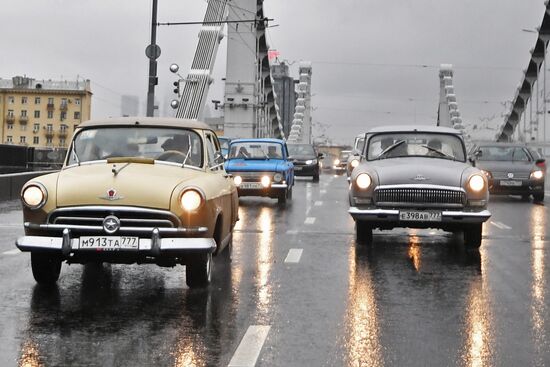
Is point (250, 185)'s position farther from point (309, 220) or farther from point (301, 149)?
point (301, 149)

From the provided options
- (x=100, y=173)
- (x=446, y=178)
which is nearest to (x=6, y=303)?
(x=100, y=173)

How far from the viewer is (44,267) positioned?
6980mm

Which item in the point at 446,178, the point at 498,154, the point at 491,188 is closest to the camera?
the point at 446,178

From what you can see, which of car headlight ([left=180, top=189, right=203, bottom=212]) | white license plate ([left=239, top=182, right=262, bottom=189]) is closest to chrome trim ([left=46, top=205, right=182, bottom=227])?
car headlight ([left=180, top=189, right=203, bottom=212])

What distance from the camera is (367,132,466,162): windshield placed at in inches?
440

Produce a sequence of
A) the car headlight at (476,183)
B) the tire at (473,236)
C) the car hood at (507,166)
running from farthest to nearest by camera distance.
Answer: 1. the car hood at (507,166)
2. the tire at (473,236)
3. the car headlight at (476,183)

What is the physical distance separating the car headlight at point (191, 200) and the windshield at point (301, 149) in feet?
85.2

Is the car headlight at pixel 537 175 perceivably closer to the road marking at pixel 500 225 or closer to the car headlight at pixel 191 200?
the road marking at pixel 500 225

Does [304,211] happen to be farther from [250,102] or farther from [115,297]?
[250,102]

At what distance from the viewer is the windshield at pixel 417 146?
36.7ft

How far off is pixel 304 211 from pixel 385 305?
9.92m

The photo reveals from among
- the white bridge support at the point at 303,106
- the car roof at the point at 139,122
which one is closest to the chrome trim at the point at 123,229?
the car roof at the point at 139,122

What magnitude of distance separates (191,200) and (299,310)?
1.35m

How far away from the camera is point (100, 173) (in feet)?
22.4
